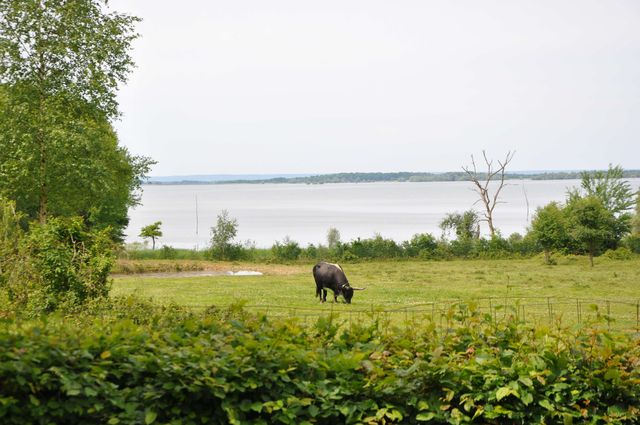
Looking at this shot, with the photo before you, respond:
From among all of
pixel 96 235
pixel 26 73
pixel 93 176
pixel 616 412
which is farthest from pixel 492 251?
pixel 616 412

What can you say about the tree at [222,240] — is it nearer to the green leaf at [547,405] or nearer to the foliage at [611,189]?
the green leaf at [547,405]

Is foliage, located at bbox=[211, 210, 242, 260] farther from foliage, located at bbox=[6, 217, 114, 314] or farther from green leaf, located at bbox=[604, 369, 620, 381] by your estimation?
green leaf, located at bbox=[604, 369, 620, 381]

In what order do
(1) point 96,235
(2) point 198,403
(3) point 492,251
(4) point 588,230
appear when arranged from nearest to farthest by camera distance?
(2) point 198,403 → (1) point 96,235 → (4) point 588,230 → (3) point 492,251

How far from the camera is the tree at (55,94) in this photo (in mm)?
28375

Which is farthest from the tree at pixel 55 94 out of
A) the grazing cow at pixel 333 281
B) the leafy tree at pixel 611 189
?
the leafy tree at pixel 611 189

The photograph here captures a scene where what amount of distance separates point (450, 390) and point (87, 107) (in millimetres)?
26464

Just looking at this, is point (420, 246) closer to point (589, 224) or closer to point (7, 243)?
point (589, 224)

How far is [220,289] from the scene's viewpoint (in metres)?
28.7

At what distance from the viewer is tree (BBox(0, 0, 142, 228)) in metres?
28.4

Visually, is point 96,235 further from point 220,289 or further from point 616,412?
point 220,289

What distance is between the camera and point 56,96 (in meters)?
29.3

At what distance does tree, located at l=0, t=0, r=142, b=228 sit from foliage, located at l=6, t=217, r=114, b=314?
14.2 meters

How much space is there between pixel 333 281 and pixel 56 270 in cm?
1329

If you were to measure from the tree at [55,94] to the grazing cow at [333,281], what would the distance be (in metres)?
9.52
